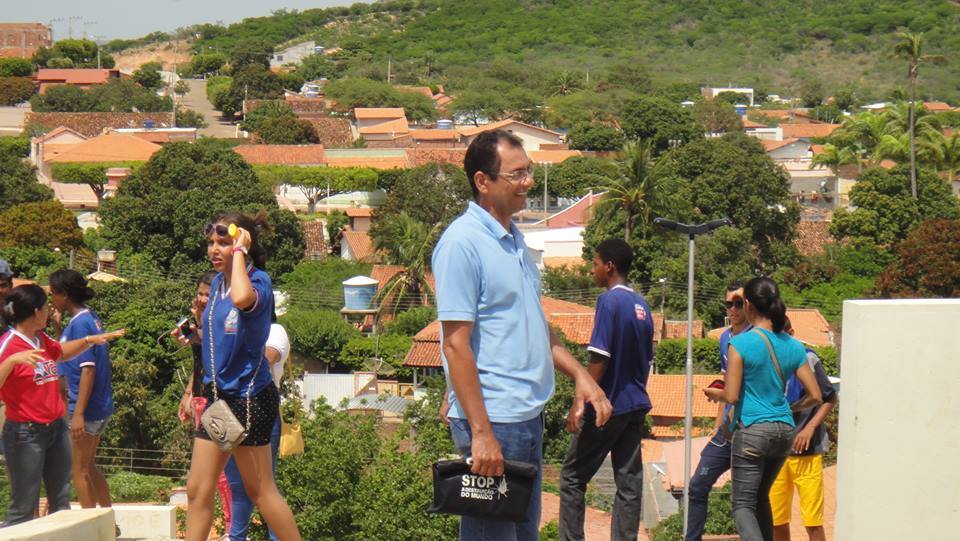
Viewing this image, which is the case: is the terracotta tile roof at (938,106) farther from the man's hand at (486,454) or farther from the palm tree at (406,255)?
the man's hand at (486,454)

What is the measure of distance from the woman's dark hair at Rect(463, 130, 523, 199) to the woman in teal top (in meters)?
1.78

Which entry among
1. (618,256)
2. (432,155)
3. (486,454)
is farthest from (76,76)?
(486,454)

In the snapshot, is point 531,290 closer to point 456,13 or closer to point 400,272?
point 400,272

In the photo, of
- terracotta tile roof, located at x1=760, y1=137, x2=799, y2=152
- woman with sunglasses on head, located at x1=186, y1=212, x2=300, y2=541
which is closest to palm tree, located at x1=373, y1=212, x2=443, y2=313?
woman with sunglasses on head, located at x1=186, y1=212, x2=300, y2=541

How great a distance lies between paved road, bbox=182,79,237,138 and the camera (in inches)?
3046

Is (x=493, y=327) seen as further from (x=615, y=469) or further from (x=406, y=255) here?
(x=406, y=255)

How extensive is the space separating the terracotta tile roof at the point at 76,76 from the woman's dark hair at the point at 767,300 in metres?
88.5

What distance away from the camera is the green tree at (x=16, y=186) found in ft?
143

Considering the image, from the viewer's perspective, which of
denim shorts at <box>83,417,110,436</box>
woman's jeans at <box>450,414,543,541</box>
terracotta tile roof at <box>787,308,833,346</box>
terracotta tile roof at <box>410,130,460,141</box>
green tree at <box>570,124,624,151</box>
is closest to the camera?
woman's jeans at <box>450,414,543,541</box>

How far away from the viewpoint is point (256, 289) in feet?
16.3

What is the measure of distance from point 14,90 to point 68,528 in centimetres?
8706

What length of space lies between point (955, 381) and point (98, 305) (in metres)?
26.6

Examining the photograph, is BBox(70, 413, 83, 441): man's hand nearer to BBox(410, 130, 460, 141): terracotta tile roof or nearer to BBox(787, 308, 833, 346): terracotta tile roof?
BBox(787, 308, 833, 346): terracotta tile roof

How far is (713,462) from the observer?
6.07 m
